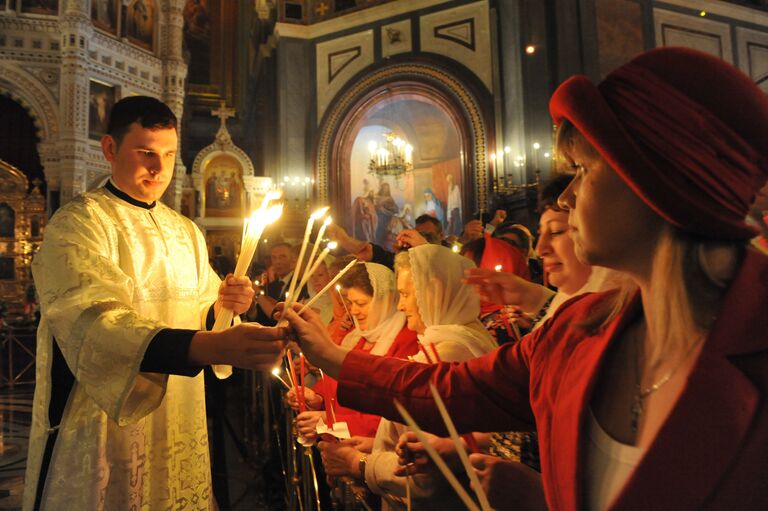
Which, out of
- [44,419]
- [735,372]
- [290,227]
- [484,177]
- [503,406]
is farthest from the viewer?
[290,227]

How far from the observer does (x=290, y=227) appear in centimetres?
1313

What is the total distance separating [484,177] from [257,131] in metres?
12.0

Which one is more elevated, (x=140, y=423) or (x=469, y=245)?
(x=469, y=245)

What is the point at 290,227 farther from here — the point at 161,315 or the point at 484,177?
the point at 161,315

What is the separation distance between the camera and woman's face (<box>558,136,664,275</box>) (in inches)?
34.8

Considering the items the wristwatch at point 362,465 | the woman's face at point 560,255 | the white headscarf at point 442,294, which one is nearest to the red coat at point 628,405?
the wristwatch at point 362,465

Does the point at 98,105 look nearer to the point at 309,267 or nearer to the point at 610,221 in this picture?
the point at 309,267

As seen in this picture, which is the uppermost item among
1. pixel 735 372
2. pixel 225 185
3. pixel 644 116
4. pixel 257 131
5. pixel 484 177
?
pixel 257 131

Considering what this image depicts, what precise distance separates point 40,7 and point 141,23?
2.94m

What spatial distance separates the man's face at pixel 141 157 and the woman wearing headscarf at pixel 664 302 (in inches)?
59.6

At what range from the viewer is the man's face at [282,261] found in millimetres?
5727

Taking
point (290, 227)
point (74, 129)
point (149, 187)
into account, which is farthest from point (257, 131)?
point (149, 187)

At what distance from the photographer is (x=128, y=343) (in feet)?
4.76

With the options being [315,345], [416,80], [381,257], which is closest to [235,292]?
[315,345]
